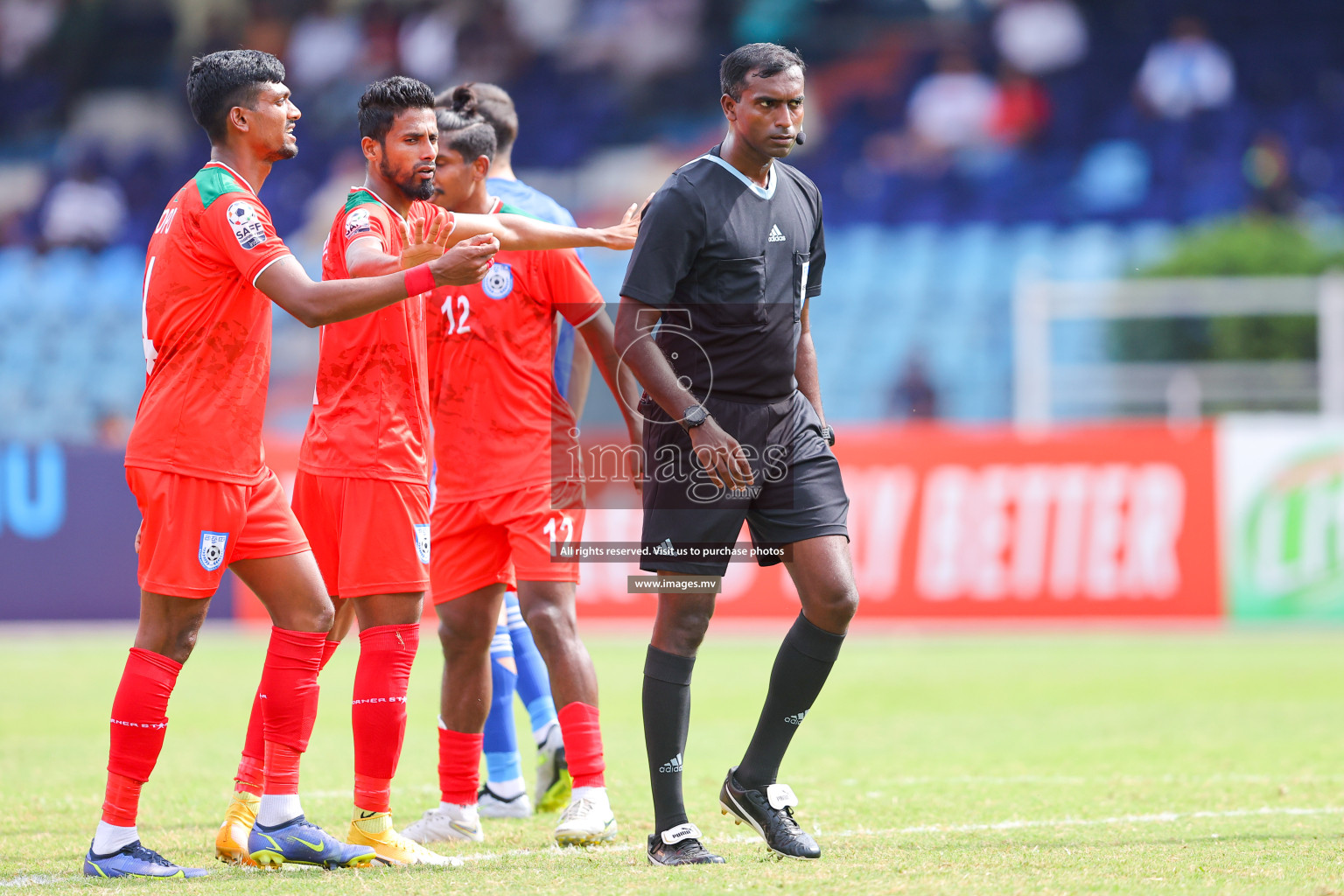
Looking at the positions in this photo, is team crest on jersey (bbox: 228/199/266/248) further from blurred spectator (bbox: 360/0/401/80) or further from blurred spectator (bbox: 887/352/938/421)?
blurred spectator (bbox: 360/0/401/80)

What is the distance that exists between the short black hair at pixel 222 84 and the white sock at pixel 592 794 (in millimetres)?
2416

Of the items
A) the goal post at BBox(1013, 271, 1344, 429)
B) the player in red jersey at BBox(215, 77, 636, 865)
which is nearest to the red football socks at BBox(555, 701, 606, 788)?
the player in red jersey at BBox(215, 77, 636, 865)

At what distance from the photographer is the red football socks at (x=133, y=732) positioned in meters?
4.64

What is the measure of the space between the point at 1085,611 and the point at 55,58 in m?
19.3

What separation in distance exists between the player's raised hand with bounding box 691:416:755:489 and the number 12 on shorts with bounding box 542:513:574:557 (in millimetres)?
955

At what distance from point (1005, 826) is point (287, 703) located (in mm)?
2446

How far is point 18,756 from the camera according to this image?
7656 mm

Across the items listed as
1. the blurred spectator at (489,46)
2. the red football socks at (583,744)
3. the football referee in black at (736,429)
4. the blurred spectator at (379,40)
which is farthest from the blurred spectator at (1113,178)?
Answer: the red football socks at (583,744)

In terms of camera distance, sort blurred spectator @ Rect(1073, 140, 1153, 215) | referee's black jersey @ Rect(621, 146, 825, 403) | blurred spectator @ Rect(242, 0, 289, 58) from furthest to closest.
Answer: blurred spectator @ Rect(242, 0, 289, 58) < blurred spectator @ Rect(1073, 140, 1153, 215) < referee's black jersey @ Rect(621, 146, 825, 403)

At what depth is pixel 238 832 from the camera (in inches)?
197

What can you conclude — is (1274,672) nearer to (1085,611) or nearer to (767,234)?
(1085,611)

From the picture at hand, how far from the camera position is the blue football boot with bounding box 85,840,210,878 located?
4.54 metres

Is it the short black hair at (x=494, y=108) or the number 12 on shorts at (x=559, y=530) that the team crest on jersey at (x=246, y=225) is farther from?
the short black hair at (x=494, y=108)

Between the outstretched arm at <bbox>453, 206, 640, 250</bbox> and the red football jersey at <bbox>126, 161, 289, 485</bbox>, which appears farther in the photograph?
the outstretched arm at <bbox>453, 206, 640, 250</bbox>
